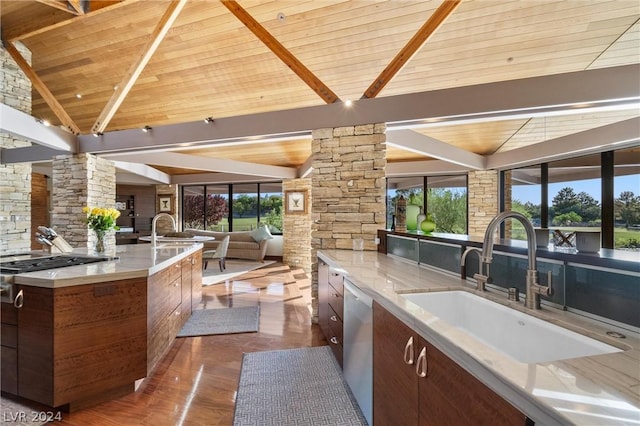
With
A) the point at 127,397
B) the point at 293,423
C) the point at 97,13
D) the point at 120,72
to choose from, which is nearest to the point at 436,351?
the point at 293,423

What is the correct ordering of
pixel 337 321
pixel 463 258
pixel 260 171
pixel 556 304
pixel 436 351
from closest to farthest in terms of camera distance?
pixel 436 351 → pixel 556 304 → pixel 463 258 → pixel 337 321 → pixel 260 171

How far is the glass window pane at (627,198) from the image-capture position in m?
4.34

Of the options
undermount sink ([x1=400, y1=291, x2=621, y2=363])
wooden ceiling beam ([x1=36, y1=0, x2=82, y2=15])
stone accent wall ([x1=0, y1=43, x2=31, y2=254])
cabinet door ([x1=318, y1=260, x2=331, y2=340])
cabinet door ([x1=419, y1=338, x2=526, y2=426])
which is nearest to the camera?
cabinet door ([x1=419, y1=338, x2=526, y2=426])

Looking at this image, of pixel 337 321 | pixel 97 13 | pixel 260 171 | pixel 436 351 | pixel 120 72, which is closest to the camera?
pixel 436 351

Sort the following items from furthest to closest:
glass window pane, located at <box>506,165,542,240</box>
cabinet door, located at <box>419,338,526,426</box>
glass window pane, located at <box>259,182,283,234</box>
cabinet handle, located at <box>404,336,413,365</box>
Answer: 1. glass window pane, located at <box>259,182,283,234</box>
2. glass window pane, located at <box>506,165,542,240</box>
3. cabinet handle, located at <box>404,336,413,365</box>
4. cabinet door, located at <box>419,338,526,426</box>

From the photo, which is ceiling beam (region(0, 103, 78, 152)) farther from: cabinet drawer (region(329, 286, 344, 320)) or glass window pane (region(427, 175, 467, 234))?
glass window pane (region(427, 175, 467, 234))

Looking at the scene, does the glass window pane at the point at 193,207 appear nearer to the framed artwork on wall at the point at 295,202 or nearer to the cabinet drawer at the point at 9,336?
the framed artwork on wall at the point at 295,202

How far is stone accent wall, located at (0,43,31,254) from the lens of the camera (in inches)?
212

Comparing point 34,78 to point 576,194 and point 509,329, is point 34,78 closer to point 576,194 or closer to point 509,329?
point 509,329

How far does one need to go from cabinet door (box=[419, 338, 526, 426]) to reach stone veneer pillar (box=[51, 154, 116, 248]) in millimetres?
5711

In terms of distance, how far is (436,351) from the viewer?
1039 mm

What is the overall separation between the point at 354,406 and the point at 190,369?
1.46 m

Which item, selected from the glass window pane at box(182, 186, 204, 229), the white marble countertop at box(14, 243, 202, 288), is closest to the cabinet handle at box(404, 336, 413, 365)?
the white marble countertop at box(14, 243, 202, 288)

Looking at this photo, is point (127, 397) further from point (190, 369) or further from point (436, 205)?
point (436, 205)
